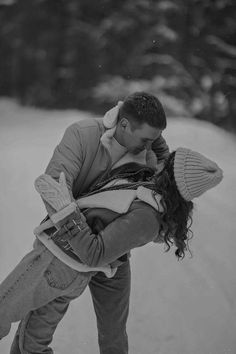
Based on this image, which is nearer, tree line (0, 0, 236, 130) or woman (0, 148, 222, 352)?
woman (0, 148, 222, 352)

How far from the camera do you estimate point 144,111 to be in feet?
6.35

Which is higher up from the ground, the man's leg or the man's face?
the man's face

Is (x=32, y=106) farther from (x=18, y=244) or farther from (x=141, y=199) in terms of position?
(x=141, y=199)

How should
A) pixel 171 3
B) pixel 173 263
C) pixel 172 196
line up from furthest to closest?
pixel 171 3 < pixel 173 263 < pixel 172 196

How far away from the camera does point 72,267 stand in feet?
6.61

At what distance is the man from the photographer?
1.96 meters

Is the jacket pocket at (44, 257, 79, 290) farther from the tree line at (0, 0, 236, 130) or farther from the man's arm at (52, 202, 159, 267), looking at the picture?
the tree line at (0, 0, 236, 130)

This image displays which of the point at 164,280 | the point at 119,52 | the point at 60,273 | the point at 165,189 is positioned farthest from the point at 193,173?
the point at 119,52

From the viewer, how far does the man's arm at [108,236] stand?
186 centimetres

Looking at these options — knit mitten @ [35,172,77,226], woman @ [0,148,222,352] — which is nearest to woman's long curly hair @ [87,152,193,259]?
woman @ [0,148,222,352]

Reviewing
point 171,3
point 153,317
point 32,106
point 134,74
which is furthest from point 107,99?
point 153,317

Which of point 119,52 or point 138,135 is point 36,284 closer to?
point 138,135

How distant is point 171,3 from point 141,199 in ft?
21.9

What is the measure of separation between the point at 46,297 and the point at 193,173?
30.1 inches
